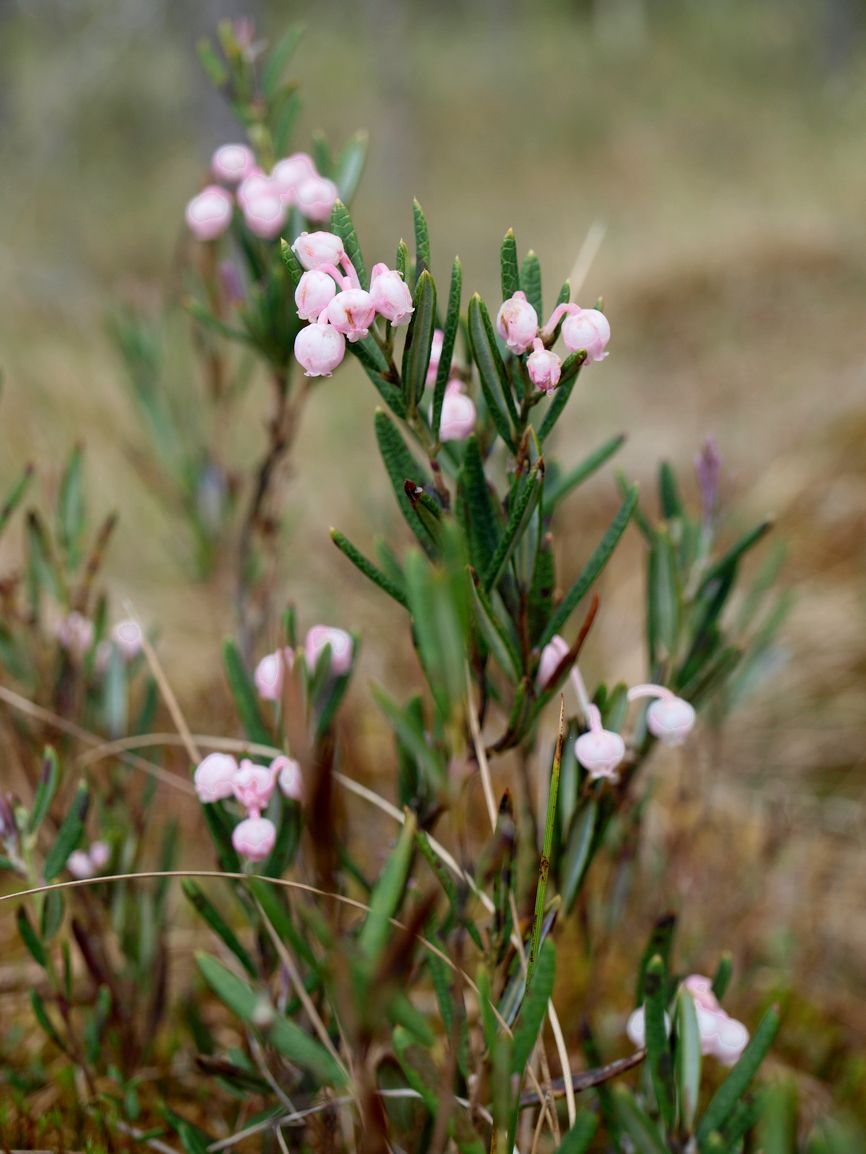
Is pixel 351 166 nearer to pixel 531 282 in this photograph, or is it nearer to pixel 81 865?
pixel 531 282

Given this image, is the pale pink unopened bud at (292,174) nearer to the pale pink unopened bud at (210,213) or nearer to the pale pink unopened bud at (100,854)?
→ the pale pink unopened bud at (210,213)

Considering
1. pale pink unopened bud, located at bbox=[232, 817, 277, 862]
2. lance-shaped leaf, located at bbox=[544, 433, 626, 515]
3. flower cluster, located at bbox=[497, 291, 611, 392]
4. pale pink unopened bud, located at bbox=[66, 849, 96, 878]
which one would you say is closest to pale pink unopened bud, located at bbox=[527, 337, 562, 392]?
flower cluster, located at bbox=[497, 291, 611, 392]

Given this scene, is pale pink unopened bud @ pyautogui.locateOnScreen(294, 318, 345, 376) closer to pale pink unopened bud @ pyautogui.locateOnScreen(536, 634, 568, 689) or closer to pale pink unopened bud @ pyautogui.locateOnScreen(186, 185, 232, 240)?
pale pink unopened bud @ pyautogui.locateOnScreen(536, 634, 568, 689)

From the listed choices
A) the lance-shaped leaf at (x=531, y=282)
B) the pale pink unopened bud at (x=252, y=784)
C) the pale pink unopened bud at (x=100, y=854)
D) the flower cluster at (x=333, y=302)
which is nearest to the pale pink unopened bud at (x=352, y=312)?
the flower cluster at (x=333, y=302)

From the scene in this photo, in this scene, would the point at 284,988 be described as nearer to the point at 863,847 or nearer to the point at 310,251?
the point at 310,251

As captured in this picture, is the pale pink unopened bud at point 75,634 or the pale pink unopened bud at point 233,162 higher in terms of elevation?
the pale pink unopened bud at point 233,162

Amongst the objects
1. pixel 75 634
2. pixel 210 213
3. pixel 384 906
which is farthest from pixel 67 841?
pixel 210 213
